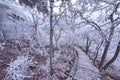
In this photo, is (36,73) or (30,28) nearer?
(36,73)

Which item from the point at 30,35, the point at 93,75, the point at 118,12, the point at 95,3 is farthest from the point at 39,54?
the point at 118,12

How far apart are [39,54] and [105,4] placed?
760 centimetres

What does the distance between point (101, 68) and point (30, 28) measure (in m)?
9.24

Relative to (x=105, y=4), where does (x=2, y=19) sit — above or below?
below

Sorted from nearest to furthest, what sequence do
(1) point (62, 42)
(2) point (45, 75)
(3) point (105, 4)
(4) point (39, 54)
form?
(2) point (45, 75), (3) point (105, 4), (4) point (39, 54), (1) point (62, 42)

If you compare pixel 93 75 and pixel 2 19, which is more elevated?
pixel 2 19

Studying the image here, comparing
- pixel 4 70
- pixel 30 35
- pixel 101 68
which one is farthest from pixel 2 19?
pixel 101 68

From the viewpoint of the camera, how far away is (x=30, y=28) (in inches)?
670

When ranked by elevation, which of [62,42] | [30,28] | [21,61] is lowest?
[62,42]

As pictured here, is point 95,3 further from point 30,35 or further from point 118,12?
point 30,35

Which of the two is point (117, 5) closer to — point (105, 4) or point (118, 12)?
point (118, 12)

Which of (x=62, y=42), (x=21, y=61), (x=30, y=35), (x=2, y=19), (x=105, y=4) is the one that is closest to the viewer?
(x=21, y=61)

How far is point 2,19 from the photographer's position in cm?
1260

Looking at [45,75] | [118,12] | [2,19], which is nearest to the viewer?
[45,75]
